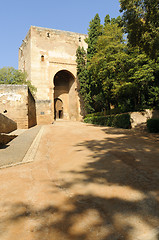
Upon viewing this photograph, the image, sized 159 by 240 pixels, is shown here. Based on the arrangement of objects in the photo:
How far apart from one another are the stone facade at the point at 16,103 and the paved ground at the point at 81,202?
9097mm

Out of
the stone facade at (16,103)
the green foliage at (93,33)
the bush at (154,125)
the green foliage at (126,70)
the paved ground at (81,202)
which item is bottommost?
the paved ground at (81,202)

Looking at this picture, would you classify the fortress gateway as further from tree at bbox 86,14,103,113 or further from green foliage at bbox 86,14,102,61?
green foliage at bbox 86,14,102,61

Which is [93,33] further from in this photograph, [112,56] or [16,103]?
[16,103]

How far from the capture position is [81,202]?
68.1 inches

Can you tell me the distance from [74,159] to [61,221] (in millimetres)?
1992

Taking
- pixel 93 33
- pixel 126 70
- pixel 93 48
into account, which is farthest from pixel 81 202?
pixel 93 33

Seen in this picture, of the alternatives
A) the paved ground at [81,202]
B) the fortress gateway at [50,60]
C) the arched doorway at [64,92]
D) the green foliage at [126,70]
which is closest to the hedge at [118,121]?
the green foliage at [126,70]

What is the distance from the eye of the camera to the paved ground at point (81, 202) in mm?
1289

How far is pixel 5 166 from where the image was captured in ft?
9.68

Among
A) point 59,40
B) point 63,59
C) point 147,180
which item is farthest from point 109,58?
point 59,40

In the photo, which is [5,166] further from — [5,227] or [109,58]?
[109,58]

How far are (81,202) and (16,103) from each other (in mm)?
11055

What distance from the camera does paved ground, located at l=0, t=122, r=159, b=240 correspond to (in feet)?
4.23

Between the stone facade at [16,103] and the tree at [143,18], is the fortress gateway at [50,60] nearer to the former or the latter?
the stone facade at [16,103]
